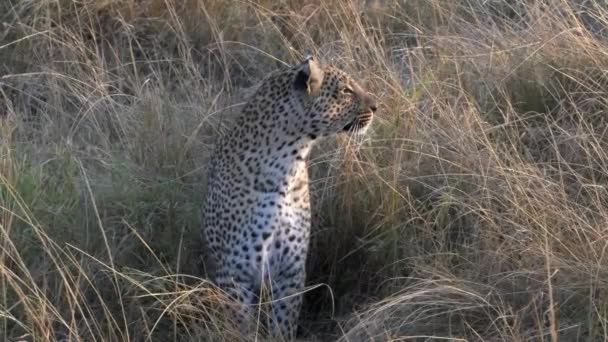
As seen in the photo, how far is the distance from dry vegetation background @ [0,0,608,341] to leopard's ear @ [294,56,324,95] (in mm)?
538

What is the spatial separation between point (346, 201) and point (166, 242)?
2.56 feet

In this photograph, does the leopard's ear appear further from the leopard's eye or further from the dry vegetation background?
the dry vegetation background

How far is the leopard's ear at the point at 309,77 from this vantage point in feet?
15.8

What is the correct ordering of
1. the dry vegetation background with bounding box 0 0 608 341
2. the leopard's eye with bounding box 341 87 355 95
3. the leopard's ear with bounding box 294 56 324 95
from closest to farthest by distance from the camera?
the dry vegetation background with bounding box 0 0 608 341 → the leopard's ear with bounding box 294 56 324 95 → the leopard's eye with bounding box 341 87 355 95

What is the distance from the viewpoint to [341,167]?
533cm

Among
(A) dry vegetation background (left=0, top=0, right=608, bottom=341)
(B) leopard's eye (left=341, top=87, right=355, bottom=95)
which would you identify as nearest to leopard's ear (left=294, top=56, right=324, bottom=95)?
(B) leopard's eye (left=341, top=87, right=355, bottom=95)

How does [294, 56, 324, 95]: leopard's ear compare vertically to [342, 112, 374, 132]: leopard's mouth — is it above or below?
above

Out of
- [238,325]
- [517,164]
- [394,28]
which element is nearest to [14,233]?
[238,325]

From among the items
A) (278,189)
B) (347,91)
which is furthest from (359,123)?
(278,189)

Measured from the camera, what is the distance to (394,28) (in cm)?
709

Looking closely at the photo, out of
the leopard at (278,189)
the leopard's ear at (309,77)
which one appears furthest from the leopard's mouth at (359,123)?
the leopard's ear at (309,77)

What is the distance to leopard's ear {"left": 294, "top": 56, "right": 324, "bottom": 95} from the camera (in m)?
4.80

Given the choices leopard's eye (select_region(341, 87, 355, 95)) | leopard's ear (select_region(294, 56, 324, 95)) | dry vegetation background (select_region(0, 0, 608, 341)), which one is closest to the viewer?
dry vegetation background (select_region(0, 0, 608, 341))

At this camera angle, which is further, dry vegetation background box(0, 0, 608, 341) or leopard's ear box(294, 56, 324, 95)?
leopard's ear box(294, 56, 324, 95)
